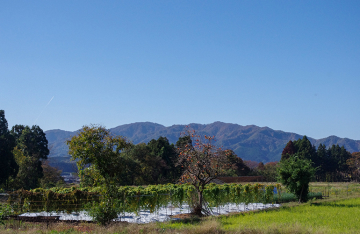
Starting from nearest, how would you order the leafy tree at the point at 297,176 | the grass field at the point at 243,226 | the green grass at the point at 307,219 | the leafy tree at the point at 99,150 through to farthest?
the grass field at the point at 243,226 → the leafy tree at the point at 99,150 → the green grass at the point at 307,219 → the leafy tree at the point at 297,176

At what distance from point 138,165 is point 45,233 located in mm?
32884

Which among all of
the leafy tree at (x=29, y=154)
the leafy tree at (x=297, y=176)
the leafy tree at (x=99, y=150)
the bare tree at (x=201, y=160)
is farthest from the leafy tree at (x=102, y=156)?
the leafy tree at (x=29, y=154)

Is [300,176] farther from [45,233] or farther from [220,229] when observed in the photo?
[45,233]

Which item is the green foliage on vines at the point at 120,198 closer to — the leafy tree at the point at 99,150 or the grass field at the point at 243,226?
the leafy tree at the point at 99,150

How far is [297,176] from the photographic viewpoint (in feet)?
77.3

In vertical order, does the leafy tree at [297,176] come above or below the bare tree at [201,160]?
below

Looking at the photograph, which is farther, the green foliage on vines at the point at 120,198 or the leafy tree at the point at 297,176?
the leafy tree at the point at 297,176

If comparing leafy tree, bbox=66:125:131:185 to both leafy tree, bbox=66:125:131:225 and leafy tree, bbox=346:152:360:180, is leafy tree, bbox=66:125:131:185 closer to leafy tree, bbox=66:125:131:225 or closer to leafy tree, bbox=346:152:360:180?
leafy tree, bbox=66:125:131:225

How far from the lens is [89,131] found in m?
12.8

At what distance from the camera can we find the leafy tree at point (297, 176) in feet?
76.9

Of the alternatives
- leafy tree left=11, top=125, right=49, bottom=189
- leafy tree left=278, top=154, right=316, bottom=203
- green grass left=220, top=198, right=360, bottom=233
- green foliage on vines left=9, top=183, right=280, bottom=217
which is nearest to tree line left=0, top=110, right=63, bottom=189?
leafy tree left=11, top=125, right=49, bottom=189

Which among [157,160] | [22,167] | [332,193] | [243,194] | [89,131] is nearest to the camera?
[89,131]

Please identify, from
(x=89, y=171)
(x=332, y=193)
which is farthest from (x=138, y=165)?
→ (x=89, y=171)

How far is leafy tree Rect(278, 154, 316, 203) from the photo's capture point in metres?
23.4
